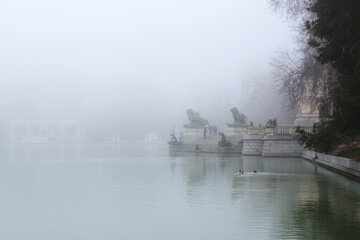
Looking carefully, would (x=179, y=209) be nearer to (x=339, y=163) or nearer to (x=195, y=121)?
(x=339, y=163)

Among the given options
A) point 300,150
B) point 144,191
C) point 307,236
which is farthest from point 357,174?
point 300,150

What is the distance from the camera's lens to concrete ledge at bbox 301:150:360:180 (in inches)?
1123

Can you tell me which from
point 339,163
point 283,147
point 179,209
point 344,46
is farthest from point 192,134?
point 179,209

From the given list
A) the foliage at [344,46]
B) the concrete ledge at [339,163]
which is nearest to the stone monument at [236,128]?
the concrete ledge at [339,163]

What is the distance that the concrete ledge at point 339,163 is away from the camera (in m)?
28.5

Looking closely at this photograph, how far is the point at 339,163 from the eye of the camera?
33.5 m

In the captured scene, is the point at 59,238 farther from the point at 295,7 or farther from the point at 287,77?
the point at 287,77

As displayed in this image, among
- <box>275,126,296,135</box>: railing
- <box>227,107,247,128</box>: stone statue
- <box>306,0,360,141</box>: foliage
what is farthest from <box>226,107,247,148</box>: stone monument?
<box>306,0,360,141</box>: foliage

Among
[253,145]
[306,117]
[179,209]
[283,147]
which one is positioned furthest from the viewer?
[253,145]

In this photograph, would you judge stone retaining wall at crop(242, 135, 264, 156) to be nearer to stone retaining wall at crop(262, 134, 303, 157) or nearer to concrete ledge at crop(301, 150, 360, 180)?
stone retaining wall at crop(262, 134, 303, 157)

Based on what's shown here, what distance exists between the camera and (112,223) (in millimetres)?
14945

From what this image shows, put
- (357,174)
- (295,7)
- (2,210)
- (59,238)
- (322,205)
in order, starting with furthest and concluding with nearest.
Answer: (295,7) → (357,174) → (322,205) → (2,210) → (59,238)

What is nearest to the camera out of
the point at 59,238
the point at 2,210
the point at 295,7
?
the point at 59,238

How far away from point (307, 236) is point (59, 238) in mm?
5367
